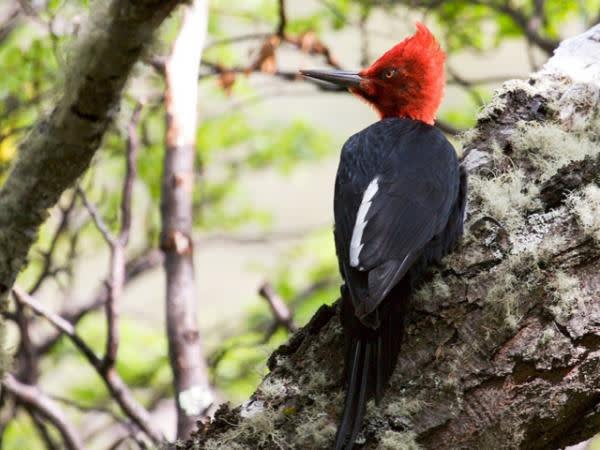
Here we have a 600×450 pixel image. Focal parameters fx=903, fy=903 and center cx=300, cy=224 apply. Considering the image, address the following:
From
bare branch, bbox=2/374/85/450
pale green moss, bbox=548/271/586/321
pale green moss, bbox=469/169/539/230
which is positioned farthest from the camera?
bare branch, bbox=2/374/85/450

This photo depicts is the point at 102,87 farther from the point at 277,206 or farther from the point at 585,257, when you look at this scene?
the point at 277,206

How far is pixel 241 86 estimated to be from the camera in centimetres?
626

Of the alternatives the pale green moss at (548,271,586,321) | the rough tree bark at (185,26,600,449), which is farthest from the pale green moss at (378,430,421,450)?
the pale green moss at (548,271,586,321)

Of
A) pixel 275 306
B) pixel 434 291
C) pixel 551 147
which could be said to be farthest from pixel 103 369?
pixel 551 147

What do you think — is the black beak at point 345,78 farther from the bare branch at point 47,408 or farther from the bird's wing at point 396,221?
the bare branch at point 47,408

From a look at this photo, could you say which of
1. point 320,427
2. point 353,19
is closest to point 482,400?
point 320,427

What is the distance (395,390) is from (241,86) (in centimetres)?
437

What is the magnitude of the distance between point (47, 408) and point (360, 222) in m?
1.76

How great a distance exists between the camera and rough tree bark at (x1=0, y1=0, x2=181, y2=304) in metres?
1.86

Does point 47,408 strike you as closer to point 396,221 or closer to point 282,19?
point 396,221

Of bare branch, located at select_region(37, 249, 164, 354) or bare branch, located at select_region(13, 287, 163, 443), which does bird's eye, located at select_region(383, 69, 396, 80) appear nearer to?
bare branch, located at select_region(13, 287, 163, 443)

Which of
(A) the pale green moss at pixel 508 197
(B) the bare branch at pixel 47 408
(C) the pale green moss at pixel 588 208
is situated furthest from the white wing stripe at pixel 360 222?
(B) the bare branch at pixel 47 408

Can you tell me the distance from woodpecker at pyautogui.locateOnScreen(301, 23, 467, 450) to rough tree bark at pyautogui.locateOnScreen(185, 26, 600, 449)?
0.16ft

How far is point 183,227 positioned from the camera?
369 cm
